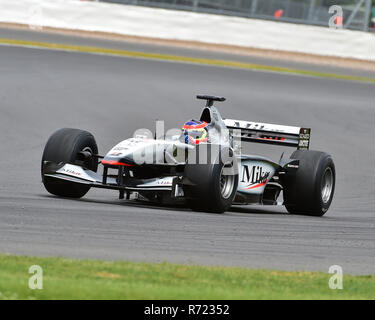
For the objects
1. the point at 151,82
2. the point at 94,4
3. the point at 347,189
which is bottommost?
the point at 347,189

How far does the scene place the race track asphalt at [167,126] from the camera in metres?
8.25

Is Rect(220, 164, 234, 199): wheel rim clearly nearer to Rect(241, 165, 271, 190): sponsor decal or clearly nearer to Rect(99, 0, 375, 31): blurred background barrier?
Rect(241, 165, 271, 190): sponsor decal

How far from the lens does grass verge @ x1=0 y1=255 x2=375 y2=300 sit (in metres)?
6.08

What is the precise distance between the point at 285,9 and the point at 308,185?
1731 cm

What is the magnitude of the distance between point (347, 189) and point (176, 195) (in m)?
5.82

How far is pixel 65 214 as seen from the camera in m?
9.60

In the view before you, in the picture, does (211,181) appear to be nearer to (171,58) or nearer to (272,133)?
(272,133)

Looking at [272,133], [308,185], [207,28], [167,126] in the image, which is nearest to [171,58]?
[207,28]

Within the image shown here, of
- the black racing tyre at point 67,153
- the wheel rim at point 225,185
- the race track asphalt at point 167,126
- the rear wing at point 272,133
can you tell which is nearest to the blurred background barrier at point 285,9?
the race track asphalt at point 167,126

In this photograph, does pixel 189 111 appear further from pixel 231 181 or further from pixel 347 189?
pixel 231 181

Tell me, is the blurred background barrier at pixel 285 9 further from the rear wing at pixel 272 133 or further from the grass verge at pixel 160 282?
the grass verge at pixel 160 282

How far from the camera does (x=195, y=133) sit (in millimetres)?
11648

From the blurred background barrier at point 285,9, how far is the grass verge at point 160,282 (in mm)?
22006
